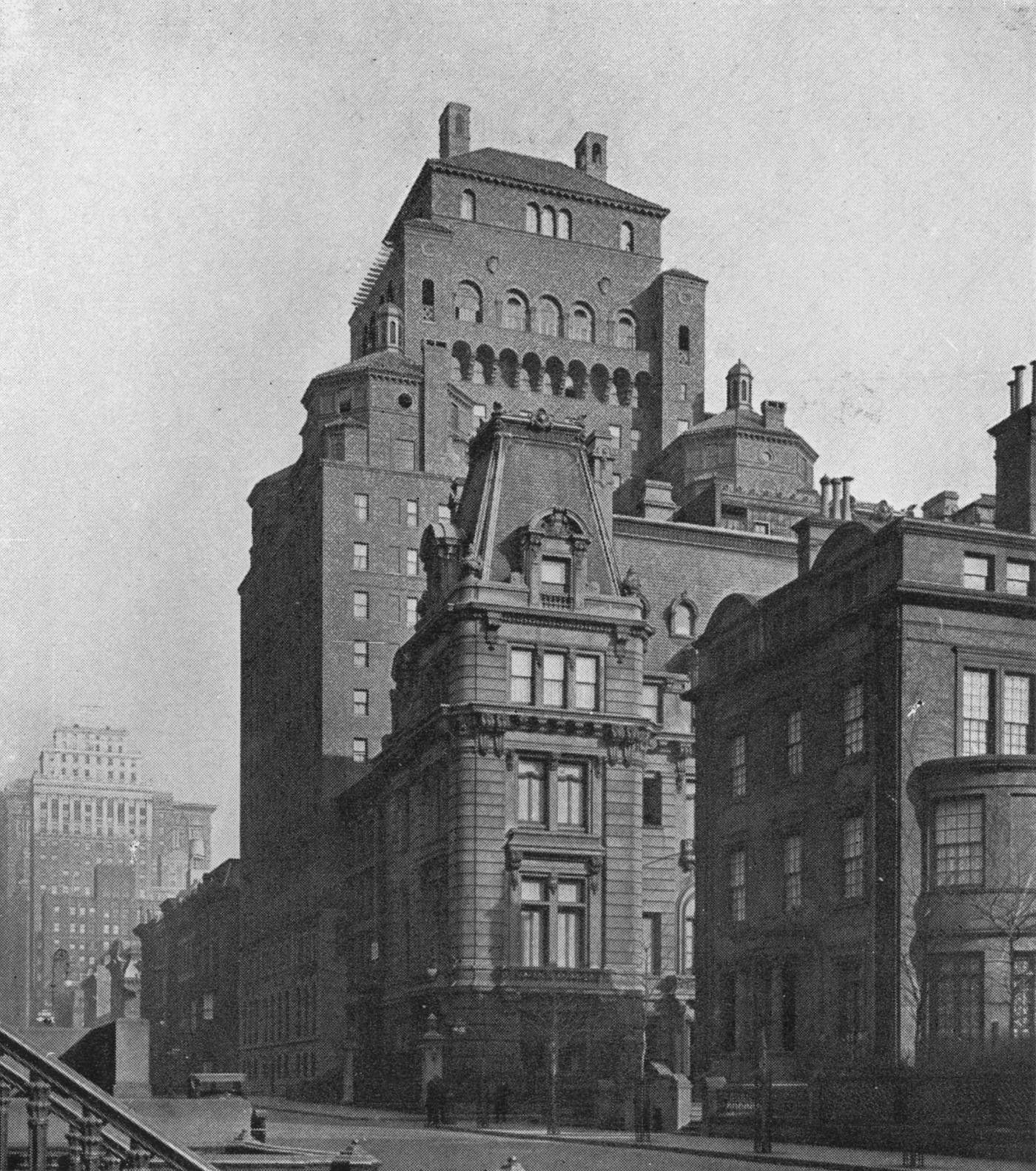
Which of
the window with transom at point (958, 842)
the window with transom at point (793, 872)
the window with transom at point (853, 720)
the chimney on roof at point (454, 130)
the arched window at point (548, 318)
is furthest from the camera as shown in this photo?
the chimney on roof at point (454, 130)

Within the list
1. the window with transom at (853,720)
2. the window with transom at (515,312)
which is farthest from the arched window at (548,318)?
the window with transom at (853,720)

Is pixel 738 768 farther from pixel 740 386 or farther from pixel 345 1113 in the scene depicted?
pixel 740 386

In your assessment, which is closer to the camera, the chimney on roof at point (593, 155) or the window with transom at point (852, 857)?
the window with transom at point (852, 857)

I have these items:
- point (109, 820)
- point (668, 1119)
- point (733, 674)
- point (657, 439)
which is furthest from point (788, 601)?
point (109, 820)

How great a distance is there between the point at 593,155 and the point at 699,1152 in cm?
8257

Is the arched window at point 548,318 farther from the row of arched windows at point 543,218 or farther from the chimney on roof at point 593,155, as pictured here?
the chimney on roof at point 593,155

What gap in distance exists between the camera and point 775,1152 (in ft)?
112

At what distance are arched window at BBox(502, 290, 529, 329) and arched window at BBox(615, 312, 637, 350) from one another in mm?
6258

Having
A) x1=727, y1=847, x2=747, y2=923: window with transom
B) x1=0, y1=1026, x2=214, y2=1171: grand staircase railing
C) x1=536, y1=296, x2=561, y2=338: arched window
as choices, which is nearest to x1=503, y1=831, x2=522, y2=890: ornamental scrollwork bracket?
x1=727, y1=847, x2=747, y2=923: window with transom

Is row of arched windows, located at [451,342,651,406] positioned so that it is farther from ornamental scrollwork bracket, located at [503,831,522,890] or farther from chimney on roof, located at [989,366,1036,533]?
chimney on roof, located at [989,366,1036,533]

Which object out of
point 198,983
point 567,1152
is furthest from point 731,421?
point 567,1152

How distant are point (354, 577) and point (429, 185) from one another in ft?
86.3

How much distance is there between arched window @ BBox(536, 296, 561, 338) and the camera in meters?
100

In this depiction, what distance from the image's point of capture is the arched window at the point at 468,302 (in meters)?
97.6
